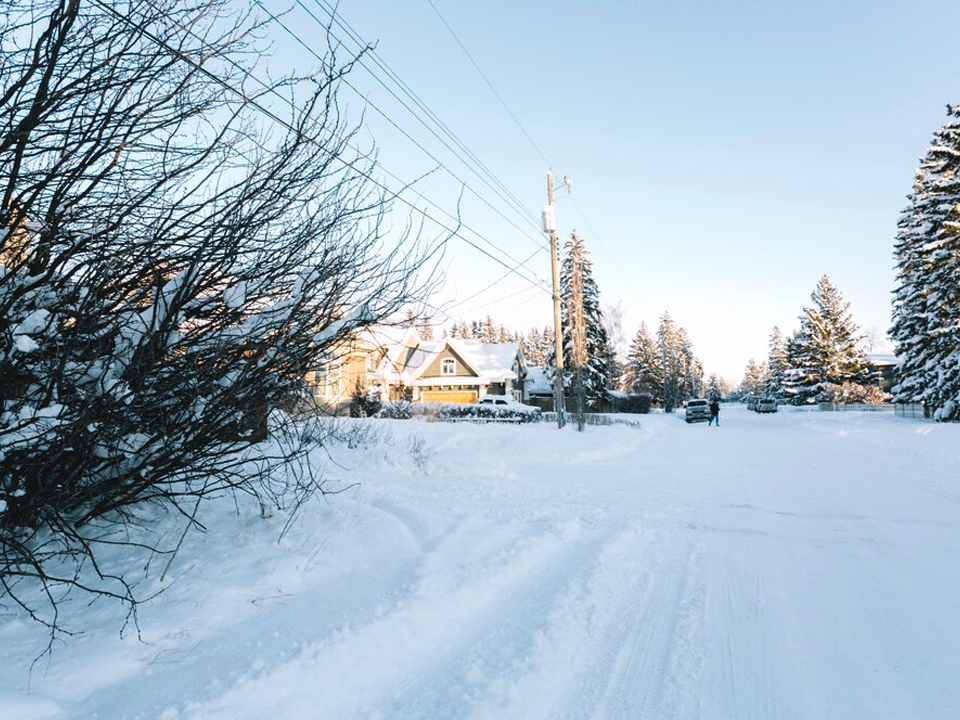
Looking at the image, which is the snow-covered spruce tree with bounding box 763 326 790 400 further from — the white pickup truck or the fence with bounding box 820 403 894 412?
the white pickup truck

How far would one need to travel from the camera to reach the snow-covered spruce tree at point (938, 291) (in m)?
24.9

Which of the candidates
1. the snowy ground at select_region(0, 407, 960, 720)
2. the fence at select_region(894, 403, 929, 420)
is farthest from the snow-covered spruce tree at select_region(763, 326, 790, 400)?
the snowy ground at select_region(0, 407, 960, 720)

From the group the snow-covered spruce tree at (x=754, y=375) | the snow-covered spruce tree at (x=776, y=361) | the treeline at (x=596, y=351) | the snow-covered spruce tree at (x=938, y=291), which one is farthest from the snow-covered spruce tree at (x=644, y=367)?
the snow-covered spruce tree at (x=754, y=375)

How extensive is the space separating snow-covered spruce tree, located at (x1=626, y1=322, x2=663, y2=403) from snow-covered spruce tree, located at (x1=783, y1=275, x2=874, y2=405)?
1717 centimetres

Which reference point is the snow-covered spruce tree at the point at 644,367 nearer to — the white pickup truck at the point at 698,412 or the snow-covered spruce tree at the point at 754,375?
the white pickup truck at the point at 698,412

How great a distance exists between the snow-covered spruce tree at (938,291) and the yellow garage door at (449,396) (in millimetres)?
27221

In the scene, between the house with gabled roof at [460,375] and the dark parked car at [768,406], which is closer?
the house with gabled roof at [460,375]

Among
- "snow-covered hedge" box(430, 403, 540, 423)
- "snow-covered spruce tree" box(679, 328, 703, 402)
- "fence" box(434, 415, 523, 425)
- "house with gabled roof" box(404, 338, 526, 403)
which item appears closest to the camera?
"fence" box(434, 415, 523, 425)

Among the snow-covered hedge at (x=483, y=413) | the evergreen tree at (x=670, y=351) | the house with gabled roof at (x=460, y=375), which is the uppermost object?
the evergreen tree at (x=670, y=351)

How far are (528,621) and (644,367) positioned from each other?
69429mm

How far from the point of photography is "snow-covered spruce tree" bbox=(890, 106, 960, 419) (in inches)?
979

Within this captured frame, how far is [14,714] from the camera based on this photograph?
237 centimetres

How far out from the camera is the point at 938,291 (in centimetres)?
2584

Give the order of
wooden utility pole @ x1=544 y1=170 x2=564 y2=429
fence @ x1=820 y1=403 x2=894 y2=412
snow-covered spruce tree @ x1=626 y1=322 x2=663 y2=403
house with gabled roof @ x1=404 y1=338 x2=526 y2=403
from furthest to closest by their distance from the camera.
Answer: snow-covered spruce tree @ x1=626 y1=322 x2=663 y2=403, house with gabled roof @ x1=404 y1=338 x2=526 y2=403, fence @ x1=820 y1=403 x2=894 y2=412, wooden utility pole @ x1=544 y1=170 x2=564 y2=429
